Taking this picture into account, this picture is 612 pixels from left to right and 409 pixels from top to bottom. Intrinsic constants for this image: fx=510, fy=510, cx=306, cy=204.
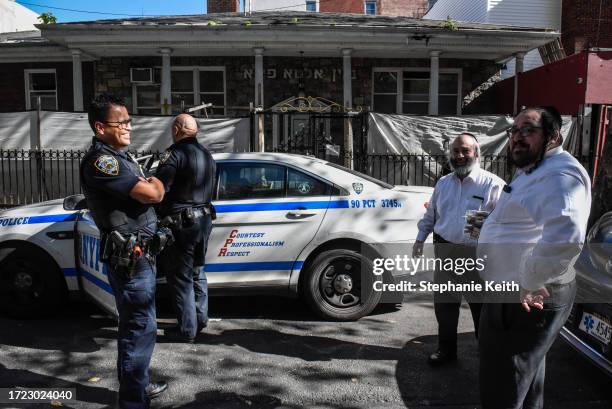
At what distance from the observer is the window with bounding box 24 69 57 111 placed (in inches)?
558

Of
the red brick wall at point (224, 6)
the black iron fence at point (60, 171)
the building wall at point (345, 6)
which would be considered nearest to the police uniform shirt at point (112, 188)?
the black iron fence at point (60, 171)

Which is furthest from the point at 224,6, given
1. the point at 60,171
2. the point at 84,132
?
the point at 60,171

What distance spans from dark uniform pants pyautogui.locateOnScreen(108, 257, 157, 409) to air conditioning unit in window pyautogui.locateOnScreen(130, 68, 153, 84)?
1119cm

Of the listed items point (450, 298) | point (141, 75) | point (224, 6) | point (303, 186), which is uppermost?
point (224, 6)

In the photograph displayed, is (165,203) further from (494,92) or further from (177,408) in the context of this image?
(494,92)

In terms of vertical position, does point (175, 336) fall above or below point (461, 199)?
below

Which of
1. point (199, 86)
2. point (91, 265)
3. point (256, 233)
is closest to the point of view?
point (91, 265)

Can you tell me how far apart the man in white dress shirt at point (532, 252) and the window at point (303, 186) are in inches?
97.9

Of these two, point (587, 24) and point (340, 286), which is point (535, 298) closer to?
point (340, 286)

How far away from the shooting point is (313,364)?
3869 millimetres

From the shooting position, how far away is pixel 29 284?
4684mm

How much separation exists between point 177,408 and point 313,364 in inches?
43.2

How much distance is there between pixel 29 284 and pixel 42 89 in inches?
449

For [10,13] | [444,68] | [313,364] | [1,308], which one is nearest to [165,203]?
[313,364]
